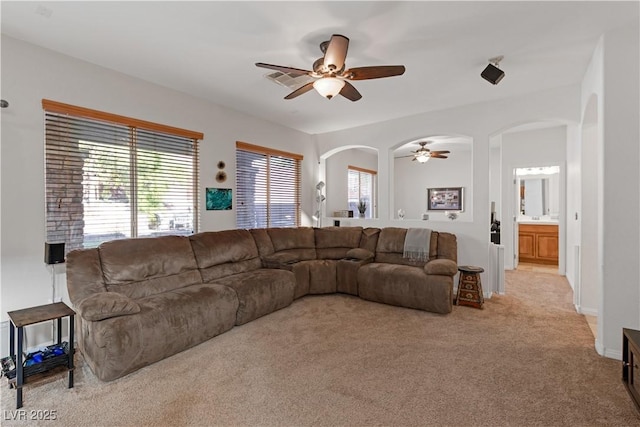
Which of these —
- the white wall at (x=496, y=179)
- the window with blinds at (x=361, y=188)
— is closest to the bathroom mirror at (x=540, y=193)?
the white wall at (x=496, y=179)

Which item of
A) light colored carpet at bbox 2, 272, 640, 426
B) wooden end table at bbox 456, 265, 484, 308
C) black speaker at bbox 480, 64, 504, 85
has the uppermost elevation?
black speaker at bbox 480, 64, 504, 85

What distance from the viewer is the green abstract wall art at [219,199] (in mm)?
4449

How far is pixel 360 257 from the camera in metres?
4.74

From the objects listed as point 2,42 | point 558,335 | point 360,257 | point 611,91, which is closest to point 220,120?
point 2,42

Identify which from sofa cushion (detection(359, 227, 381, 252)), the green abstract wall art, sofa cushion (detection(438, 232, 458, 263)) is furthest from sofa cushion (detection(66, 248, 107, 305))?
sofa cushion (detection(438, 232, 458, 263))

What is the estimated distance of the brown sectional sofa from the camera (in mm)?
2482

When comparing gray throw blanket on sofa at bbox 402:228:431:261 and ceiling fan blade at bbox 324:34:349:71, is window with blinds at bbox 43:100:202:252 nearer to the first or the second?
ceiling fan blade at bbox 324:34:349:71

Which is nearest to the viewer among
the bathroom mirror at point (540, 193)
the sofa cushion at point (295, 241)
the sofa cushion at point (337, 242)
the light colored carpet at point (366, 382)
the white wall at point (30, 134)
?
the light colored carpet at point (366, 382)

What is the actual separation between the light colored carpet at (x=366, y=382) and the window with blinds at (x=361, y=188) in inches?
173

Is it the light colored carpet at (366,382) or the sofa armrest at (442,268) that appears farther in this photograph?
the sofa armrest at (442,268)

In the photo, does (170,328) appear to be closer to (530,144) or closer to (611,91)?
(611,91)

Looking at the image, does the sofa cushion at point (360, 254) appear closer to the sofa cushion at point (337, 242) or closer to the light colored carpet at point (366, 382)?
the sofa cushion at point (337, 242)

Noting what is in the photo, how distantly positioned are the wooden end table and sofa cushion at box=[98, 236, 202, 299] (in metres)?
3.28

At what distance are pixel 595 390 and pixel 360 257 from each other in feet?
9.55
